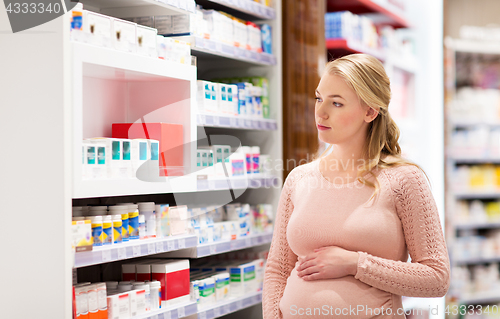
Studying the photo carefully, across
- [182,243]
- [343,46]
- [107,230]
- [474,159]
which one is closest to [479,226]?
[474,159]

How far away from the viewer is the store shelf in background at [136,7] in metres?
3.21

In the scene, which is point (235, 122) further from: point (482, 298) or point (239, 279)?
point (482, 298)

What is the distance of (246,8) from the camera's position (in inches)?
157

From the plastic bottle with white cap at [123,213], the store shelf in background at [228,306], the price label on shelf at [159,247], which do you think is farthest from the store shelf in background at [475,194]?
the plastic bottle with white cap at [123,213]

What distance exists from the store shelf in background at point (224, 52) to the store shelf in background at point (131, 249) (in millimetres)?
1163

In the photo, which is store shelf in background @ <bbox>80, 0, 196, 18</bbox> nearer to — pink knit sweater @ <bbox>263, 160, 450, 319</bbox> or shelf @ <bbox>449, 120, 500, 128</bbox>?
pink knit sweater @ <bbox>263, 160, 450, 319</bbox>

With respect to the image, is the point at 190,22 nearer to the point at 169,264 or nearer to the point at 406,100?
the point at 169,264

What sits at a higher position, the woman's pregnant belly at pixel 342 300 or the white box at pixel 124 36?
the white box at pixel 124 36

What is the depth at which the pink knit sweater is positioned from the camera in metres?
2.16

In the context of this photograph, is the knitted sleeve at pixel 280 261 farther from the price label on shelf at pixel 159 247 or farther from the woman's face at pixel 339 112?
the price label on shelf at pixel 159 247

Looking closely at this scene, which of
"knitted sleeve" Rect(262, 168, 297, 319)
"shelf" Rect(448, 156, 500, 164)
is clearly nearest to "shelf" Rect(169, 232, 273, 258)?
"knitted sleeve" Rect(262, 168, 297, 319)

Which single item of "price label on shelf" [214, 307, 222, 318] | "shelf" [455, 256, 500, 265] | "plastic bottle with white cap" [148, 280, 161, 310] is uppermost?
"plastic bottle with white cap" [148, 280, 161, 310]

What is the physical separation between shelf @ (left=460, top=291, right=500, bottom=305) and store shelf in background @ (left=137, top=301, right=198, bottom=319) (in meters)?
4.39

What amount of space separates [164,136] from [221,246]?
94 cm
